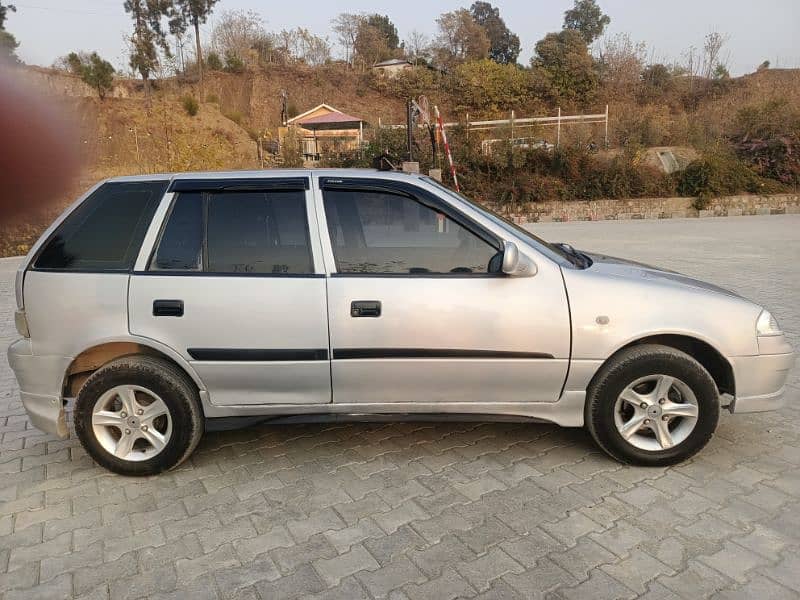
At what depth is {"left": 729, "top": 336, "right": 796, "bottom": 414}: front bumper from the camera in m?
3.21

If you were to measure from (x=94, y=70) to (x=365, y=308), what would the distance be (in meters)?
28.7

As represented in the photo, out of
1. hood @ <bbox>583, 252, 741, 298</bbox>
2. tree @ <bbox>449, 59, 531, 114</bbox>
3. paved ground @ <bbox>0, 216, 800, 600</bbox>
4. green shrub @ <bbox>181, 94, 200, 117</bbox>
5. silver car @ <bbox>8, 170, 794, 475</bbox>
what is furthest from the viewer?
tree @ <bbox>449, 59, 531, 114</bbox>

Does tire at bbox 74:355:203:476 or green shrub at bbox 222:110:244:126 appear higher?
green shrub at bbox 222:110:244:126

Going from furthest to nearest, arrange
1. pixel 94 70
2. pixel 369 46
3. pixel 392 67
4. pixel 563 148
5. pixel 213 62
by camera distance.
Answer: pixel 369 46
pixel 392 67
pixel 213 62
pixel 94 70
pixel 563 148

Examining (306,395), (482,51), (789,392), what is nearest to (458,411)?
(306,395)

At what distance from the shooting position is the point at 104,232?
3312 millimetres

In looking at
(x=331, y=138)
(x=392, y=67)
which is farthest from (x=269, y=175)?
(x=392, y=67)

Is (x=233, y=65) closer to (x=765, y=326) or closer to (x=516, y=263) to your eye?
(x=516, y=263)

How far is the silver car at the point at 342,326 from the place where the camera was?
313cm

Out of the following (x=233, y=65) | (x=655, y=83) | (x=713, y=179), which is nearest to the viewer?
(x=713, y=179)

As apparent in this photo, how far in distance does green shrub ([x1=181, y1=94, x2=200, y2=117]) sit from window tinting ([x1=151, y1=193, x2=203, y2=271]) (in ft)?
89.3

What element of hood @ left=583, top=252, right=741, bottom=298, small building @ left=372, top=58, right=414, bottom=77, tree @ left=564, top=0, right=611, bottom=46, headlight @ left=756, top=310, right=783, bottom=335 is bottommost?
headlight @ left=756, top=310, right=783, bottom=335

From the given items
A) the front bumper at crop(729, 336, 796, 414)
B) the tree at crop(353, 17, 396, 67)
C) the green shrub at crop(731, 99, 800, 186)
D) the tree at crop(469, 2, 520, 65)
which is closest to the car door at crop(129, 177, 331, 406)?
the front bumper at crop(729, 336, 796, 414)

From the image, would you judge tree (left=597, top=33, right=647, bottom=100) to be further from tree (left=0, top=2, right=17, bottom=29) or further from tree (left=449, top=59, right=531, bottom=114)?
tree (left=0, top=2, right=17, bottom=29)
